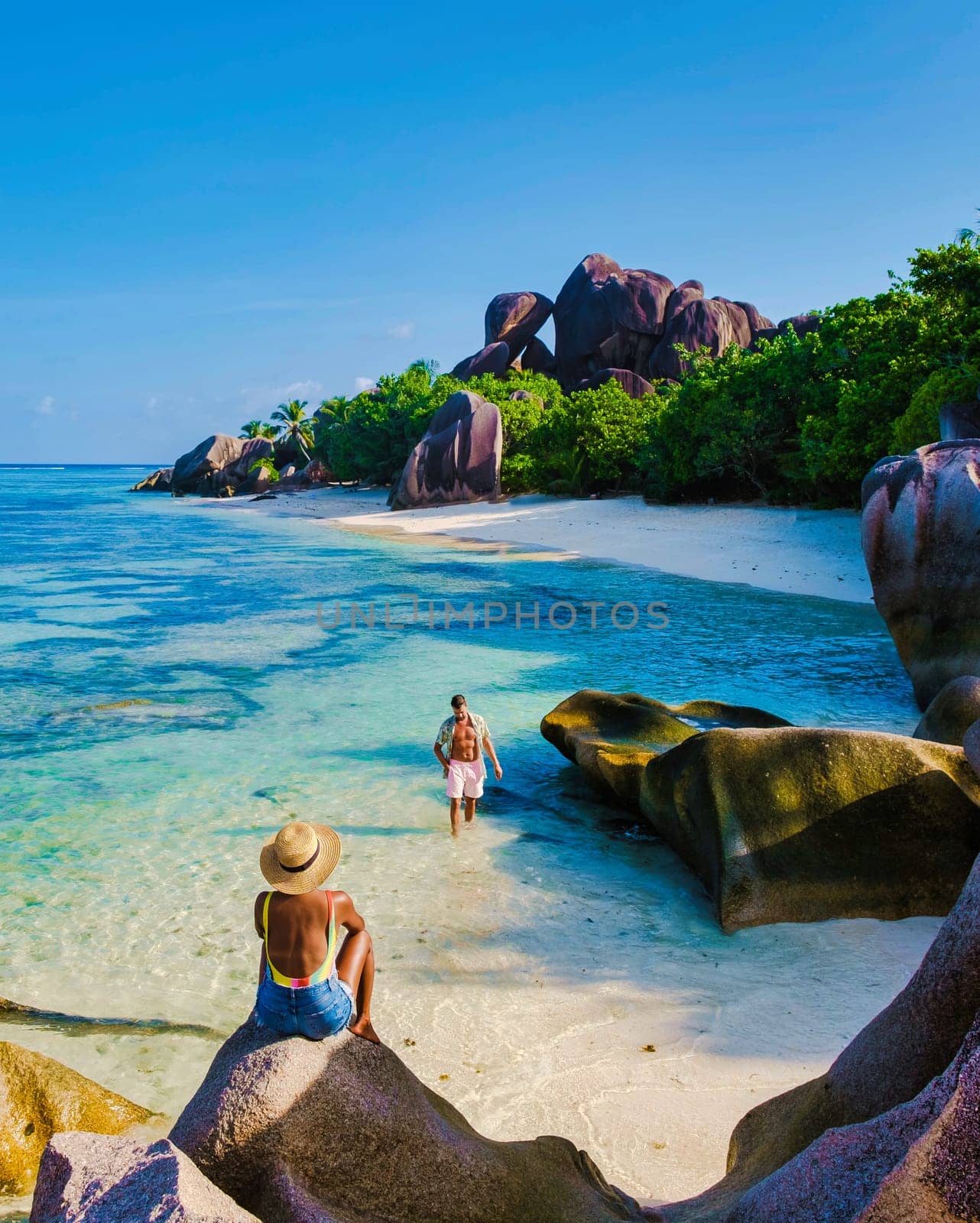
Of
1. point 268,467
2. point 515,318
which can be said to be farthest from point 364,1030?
point 268,467

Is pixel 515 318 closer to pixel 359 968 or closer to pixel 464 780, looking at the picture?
pixel 464 780

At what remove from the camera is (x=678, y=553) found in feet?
90.6

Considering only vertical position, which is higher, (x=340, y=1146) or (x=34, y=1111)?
(x=340, y=1146)

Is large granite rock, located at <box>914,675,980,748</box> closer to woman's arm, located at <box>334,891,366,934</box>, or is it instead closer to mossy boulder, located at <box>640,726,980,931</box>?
mossy boulder, located at <box>640,726,980,931</box>

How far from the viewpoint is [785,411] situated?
31047mm

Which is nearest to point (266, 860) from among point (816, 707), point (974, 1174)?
A: point (974, 1174)

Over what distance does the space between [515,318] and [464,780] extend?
202 feet

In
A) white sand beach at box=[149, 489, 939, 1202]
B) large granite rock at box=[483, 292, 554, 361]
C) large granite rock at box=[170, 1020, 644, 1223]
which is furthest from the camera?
large granite rock at box=[483, 292, 554, 361]

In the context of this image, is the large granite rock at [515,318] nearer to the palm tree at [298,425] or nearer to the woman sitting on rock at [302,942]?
the palm tree at [298,425]

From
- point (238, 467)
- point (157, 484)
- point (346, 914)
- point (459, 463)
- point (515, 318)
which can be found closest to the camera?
point (346, 914)

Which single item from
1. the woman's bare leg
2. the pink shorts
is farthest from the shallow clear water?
the woman's bare leg

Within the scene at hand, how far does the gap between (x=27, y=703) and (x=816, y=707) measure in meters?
10.7

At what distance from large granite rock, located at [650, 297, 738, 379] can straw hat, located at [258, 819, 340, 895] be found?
5550 cm

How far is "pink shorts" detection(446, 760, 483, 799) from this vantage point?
26.7ft
